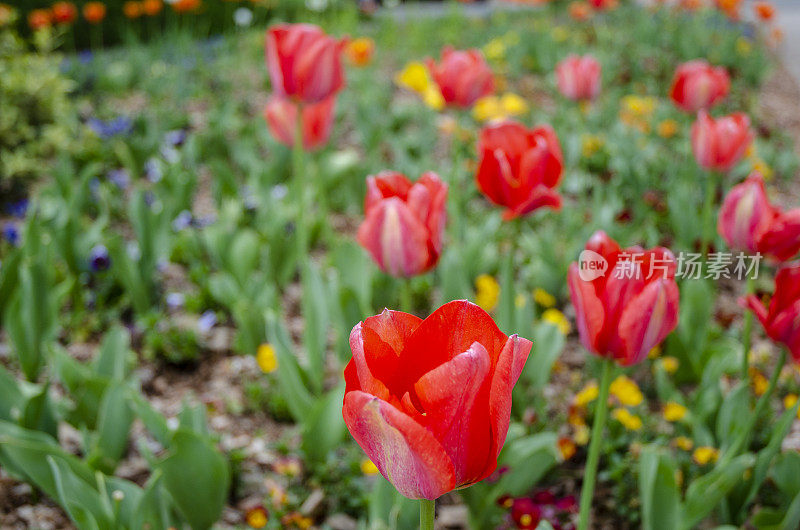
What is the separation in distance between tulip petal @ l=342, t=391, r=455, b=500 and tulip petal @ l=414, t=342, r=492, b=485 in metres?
0.02

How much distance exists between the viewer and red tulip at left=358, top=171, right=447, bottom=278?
127 centimetres

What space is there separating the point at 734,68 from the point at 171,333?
18.0ft

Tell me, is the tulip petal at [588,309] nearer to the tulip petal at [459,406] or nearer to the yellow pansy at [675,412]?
the tulip petal at [459,406]

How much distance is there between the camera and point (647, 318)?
0.99 metres

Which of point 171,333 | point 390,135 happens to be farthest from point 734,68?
point 171,333

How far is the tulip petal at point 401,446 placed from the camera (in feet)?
2.04

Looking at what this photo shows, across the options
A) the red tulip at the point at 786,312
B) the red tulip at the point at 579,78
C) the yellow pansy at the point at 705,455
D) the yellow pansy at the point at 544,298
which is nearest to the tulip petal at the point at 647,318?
the red tulip at the point at 786,312

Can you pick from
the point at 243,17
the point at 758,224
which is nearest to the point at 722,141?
the point at 758,224

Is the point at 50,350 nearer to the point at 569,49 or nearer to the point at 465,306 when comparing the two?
the point at 465,306

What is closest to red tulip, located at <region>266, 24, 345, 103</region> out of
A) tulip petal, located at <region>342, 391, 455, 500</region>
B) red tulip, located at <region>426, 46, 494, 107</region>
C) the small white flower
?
red tulip, located at <region>426, 46, 494, 107</region>

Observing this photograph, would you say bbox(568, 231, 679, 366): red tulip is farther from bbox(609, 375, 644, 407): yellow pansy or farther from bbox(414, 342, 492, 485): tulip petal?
bbox(609, 375, 644, 407): yellow pansy

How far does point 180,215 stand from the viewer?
289 cm

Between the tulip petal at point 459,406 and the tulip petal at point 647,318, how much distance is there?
407 millimetres

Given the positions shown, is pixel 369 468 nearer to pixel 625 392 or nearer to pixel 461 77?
pixel 625 392
